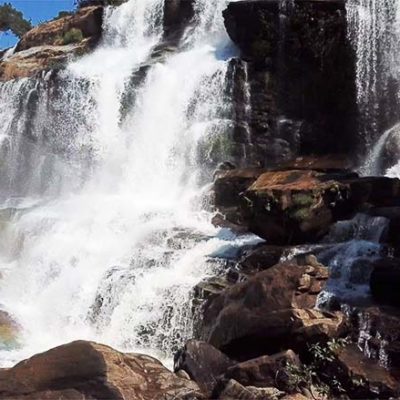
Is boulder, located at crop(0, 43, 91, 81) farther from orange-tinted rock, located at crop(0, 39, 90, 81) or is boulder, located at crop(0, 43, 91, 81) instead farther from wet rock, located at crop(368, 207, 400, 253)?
wet rock, located at crop(368, 207, 400, 253)

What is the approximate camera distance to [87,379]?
7824 millimetres

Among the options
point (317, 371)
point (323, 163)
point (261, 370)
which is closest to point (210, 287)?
point (317, 371)

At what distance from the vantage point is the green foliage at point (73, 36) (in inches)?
1236

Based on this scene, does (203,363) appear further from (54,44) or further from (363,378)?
(54,44)

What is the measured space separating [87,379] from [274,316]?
311cm

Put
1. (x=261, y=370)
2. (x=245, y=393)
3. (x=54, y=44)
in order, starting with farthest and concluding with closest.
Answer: (x=54, y=44), (x=261, y=370), (x=245, y=393)

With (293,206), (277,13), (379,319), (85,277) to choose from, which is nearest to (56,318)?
(85,277)

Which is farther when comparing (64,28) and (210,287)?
(64,28)

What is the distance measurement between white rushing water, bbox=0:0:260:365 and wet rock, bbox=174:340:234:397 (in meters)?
2.67

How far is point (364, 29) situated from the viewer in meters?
20.2

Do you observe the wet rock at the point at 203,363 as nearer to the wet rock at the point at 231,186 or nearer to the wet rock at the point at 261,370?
the wet rock at the point at 261,370

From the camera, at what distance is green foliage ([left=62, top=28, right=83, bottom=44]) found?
31.4 metres

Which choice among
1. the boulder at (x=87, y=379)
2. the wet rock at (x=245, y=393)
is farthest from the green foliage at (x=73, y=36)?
the wet rock at (x=245, y=393)

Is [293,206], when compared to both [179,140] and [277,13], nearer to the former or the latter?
[179,140]
